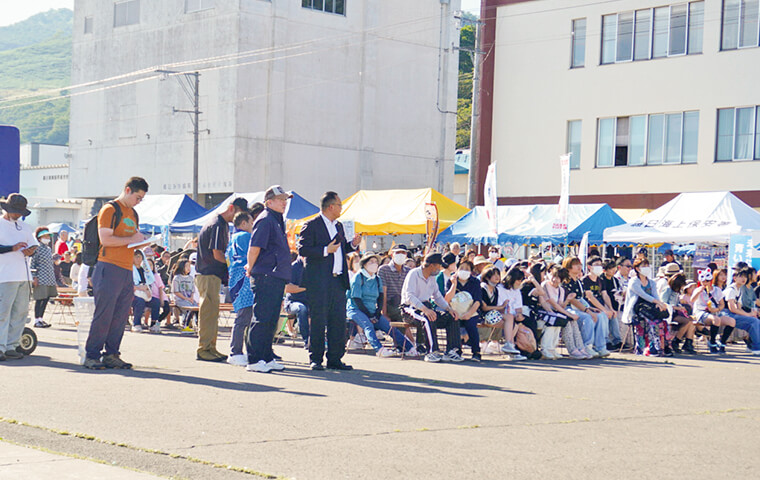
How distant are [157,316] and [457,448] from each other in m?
13.1

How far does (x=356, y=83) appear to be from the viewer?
55.2 metres

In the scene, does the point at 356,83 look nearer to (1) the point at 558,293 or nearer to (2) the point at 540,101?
(2) the point at 540,101

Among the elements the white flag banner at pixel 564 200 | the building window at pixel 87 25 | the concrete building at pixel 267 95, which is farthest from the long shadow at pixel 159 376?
the building window at pixel 87 25

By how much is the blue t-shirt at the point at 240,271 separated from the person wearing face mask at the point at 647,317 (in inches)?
292

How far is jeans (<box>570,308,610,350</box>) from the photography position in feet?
54.9

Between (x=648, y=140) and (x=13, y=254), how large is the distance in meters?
28.3

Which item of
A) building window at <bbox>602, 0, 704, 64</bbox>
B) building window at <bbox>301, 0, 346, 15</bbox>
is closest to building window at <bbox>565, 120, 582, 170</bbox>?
building window at <bbox>602, 0, 704, 64</bbox>

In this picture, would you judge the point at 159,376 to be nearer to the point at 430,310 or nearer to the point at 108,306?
the point at 108,306

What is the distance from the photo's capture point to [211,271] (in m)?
13.0

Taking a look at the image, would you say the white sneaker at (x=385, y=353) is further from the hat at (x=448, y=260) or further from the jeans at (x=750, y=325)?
the jeans at (x=750, y=325)

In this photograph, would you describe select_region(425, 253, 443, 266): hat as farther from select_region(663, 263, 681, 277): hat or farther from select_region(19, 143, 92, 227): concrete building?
select_region(19, 143, 92, 227): concrete building

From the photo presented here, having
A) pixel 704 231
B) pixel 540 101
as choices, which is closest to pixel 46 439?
pixel 704 231

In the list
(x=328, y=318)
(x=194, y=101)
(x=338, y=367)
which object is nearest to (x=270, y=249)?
(x=328, y=318)

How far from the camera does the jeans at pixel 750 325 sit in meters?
18.7
